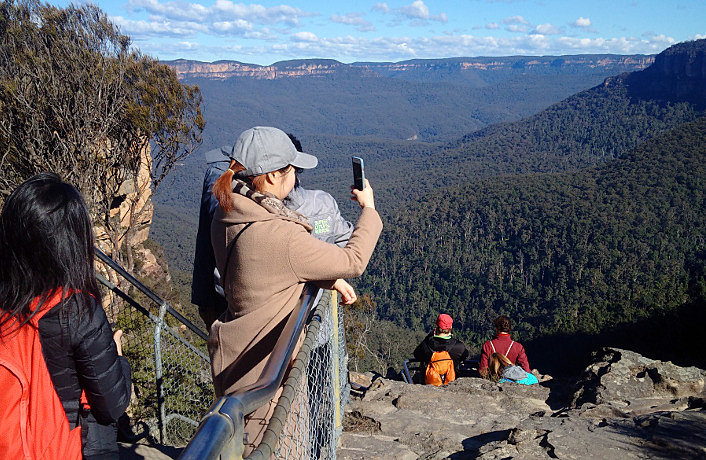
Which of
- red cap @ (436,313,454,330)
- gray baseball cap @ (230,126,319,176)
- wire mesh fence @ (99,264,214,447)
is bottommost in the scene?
wire mesh fence @ (99,264,214,447)

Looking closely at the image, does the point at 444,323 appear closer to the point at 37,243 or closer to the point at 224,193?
the point at 224,193

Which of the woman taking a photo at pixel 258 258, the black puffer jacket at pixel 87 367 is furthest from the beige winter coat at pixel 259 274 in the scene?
the black puffer jacket at pixel 87 367

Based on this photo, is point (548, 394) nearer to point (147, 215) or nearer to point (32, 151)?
point (32, 151)

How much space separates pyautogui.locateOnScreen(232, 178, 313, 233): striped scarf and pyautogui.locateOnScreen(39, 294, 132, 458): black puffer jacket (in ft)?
1.95

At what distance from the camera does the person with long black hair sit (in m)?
1.57

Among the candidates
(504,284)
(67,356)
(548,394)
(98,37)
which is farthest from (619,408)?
(504,284)

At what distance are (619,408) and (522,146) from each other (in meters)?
133

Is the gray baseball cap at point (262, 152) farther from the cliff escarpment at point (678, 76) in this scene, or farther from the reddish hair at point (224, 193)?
the cliff escarpment at point (678, 76)

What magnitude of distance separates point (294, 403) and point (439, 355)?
3.54 metres

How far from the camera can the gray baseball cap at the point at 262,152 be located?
200 centimetres

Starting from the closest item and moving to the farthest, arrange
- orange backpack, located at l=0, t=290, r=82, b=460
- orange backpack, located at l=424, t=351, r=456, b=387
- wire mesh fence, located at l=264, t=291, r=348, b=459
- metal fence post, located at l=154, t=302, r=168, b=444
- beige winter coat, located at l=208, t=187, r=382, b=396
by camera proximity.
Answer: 1. orange backpack, located at l=0, t=290, r=82, b=460
2. wire mesh fence, located at l=264, t=291, r=348, b=459
3. beige winter coat, located at l=208, t=187, r=382, b=396
4. metal fence post, located at l=154, t=302, r=168, b=444
5. orange backpack, located at l=424, t=351, r=456, b=387

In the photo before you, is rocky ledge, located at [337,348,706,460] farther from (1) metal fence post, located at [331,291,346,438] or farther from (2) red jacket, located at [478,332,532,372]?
(2) red jacket, located at [478,332,532,372]

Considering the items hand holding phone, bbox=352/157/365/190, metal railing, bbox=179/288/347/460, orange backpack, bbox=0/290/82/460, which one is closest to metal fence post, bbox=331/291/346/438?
metal railing, bbox=179/288/347/460

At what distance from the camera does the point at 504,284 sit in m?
57.9
